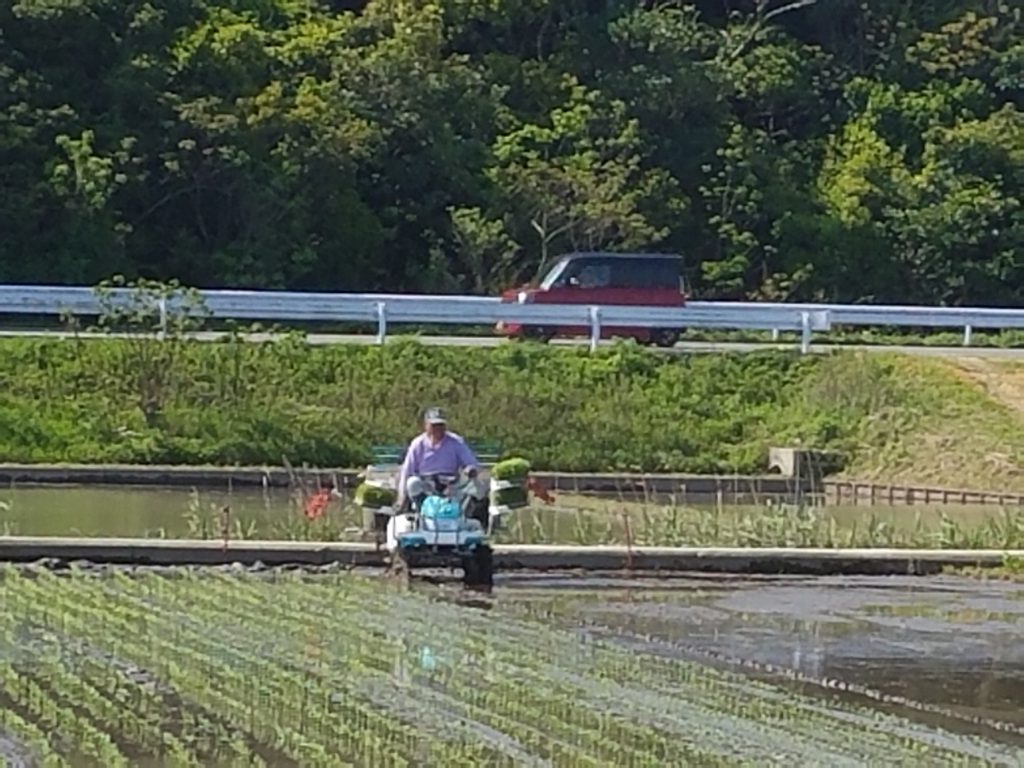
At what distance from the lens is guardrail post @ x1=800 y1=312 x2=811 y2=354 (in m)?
28.3

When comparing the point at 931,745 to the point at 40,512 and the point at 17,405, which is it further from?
the point at 17,405

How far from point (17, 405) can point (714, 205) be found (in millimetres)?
17103

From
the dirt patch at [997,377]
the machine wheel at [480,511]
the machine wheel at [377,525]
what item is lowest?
the machine wheel at [377,525]

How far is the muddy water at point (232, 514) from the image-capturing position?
58.2 feet

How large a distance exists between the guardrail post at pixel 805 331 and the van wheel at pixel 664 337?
1.76 metres

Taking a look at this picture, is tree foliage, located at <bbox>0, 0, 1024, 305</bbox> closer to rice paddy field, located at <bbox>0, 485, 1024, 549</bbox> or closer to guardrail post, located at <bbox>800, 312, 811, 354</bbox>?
guardrail post, located at <bbox>800, 312, 811, 354</bbox>

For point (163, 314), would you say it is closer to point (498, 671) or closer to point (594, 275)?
point (594, 275)

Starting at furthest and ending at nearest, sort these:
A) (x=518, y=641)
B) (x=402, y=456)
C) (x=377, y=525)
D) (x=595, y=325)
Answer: (x=595, y=325) → (x=402, y=456) → (x=377, y=525) → (x=518, y=641)

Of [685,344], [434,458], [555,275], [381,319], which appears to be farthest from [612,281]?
[434,458]

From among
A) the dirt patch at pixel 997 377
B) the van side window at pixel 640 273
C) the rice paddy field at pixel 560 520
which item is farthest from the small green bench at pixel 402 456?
the van side window at pixel 640 273

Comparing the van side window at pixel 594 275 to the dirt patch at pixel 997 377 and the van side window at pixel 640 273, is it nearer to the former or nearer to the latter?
the van side window at pixel 640 273

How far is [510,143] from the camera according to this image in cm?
3731

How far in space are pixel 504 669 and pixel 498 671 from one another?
76 millimetres

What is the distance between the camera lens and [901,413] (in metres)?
25.9
